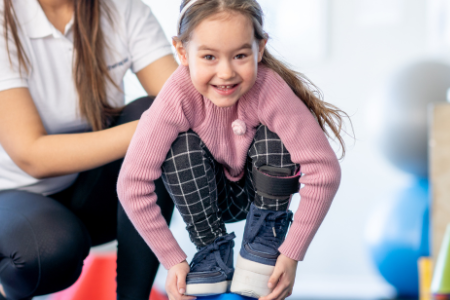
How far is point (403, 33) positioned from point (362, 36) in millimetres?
177

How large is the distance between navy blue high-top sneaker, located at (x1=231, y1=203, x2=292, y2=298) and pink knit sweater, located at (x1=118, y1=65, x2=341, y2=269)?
32mm

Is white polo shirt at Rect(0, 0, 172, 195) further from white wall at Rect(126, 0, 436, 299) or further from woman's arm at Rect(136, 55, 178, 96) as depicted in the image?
white wall at Rect(126, 0, 436, 299)

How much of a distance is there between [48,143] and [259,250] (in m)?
0.42

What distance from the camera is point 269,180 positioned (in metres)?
0.74

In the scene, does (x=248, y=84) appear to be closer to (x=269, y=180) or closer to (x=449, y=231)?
(x=269, y=180)

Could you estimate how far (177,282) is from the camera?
739 mm

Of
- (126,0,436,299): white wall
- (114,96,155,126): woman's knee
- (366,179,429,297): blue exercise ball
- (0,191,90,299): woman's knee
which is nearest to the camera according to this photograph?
(0,191,90,299): woman's knee

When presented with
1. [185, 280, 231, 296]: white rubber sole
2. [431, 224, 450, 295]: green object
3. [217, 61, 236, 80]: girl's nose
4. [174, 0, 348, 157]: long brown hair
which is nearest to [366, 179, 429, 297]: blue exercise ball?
[431, 224, 450, 295]: green object

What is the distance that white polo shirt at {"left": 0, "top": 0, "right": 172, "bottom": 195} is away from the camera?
2.98 feet

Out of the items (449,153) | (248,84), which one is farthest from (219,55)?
(449,153)

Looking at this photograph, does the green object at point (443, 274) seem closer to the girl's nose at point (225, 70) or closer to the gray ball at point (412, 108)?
the gray ball at point (412, 108)

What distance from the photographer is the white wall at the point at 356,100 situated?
6.65ft

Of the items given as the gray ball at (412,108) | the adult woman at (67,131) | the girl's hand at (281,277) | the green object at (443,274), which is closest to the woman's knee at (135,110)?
the adult woman at (67,131)

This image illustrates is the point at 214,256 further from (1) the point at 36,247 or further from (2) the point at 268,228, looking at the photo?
(1) the point at 36,247
